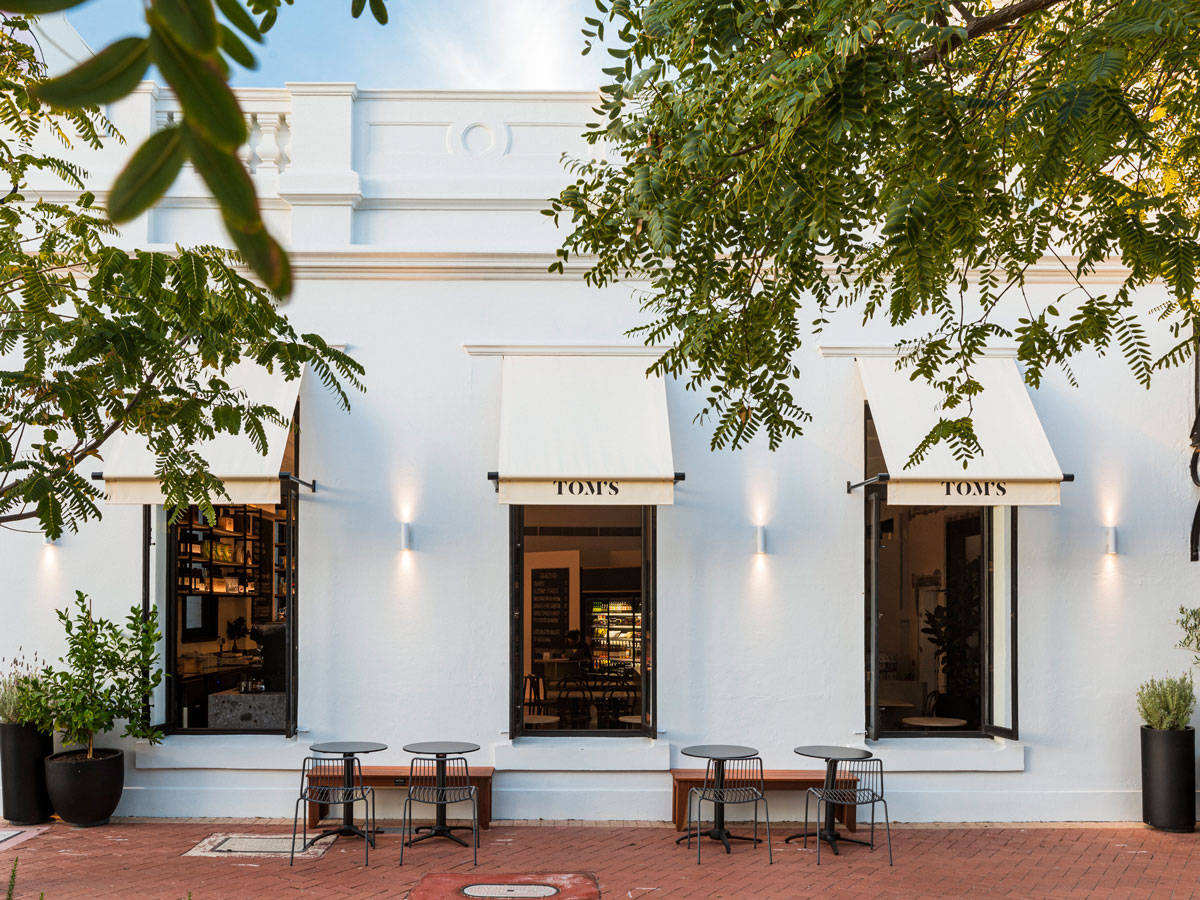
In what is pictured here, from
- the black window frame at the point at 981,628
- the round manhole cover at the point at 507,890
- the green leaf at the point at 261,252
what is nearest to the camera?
the green leaf at the point at 261,252

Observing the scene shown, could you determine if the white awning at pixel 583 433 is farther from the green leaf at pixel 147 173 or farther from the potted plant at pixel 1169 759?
the green leaf at pixel 147 173

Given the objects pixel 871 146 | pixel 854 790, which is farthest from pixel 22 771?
pixel 871 146

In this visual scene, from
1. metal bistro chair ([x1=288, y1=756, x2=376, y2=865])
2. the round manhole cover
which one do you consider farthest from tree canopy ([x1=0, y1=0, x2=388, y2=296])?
metal bistro chair ([x1=288, y1=756, x2=376, y2=865])

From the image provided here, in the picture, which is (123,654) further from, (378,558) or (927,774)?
(927,774)

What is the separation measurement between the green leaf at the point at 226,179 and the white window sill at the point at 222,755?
8.66 meters

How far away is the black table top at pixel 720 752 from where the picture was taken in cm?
777

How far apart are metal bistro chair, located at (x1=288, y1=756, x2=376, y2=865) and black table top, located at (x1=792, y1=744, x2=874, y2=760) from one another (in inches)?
129

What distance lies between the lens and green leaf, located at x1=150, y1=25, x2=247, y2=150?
704mm

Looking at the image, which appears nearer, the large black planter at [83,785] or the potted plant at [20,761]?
the large black planter at [83,785]

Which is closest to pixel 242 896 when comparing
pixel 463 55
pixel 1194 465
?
pixel 463 55

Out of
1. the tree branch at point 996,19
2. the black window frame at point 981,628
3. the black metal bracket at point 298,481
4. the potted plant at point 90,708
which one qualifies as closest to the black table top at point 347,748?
the potted plant at point 90,708

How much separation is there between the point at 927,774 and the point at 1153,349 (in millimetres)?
4222

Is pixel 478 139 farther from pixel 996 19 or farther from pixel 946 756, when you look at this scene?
pixel 946 756

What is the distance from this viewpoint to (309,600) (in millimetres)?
8898
